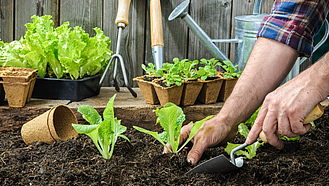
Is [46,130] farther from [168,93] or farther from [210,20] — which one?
[210,20]

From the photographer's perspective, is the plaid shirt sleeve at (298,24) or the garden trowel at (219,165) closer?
the garden trowel at (219,165)

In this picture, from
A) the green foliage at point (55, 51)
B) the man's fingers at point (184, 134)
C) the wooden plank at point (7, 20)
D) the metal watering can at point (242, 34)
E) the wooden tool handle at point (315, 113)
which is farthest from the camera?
the wooden plank at point (7, 20)

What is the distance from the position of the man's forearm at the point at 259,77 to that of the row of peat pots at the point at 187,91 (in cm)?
34

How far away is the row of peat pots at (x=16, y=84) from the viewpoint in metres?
1.35

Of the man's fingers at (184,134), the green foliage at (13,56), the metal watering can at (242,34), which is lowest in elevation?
the man's fingers at (184,134)

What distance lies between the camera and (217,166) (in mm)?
960

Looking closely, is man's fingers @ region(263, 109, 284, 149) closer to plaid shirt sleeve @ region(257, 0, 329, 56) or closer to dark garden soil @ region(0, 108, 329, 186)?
dark garden soil @ region(0, 108, 329, 186)

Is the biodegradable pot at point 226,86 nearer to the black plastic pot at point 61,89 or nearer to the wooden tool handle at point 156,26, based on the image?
the wooden tool handle at point 156,26

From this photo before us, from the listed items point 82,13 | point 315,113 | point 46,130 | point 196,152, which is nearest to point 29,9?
point 82,13

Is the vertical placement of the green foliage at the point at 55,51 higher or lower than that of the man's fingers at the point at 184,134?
higher

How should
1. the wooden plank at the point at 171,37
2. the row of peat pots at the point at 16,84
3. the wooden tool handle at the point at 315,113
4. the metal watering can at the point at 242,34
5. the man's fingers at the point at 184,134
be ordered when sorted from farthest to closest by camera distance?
the wooden plank at the point at 171,37, the metal watering can at the point at 242,34, the row of peat pots at the point at 16,84, the man's fingers at the point at 184,134, the wooden tool handle at the point at 315,113

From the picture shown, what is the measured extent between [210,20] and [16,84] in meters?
1.11

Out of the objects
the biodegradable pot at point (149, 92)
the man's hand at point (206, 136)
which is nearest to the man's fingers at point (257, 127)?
the man's hand at point (206, 136)

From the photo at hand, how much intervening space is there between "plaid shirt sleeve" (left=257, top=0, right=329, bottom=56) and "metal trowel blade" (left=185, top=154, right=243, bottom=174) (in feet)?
1.31
